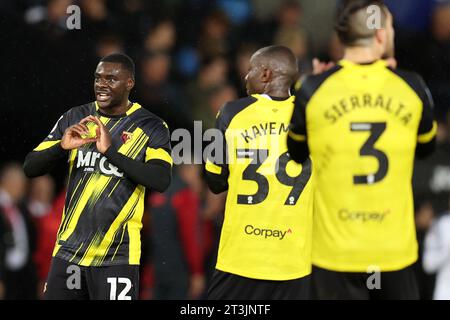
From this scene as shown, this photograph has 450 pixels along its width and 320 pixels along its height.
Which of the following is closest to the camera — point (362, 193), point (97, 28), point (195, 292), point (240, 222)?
point (362, 193)

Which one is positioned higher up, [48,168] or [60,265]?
[48,168]

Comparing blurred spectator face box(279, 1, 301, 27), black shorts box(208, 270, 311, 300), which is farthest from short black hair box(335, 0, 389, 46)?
blurred spectator face box(279, 1, 301, 27)

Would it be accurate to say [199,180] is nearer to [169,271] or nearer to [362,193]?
[169,271]

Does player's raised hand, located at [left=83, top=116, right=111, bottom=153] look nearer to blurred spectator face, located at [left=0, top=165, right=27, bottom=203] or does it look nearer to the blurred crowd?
the blurred crowd

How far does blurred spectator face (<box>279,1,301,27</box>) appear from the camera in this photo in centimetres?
927

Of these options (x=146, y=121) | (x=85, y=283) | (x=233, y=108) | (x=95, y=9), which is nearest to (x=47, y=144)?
(x=146, y=121)

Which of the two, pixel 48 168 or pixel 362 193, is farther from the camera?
pixel 48 168

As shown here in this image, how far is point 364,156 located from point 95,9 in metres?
4.84

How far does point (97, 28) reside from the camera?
27.6 ft

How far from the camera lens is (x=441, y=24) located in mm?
9281

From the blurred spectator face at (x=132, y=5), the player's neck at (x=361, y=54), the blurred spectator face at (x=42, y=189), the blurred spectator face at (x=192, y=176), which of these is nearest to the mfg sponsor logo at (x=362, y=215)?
the player's neck at (x=361, y=54)

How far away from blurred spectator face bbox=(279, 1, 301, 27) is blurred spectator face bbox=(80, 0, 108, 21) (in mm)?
1776
